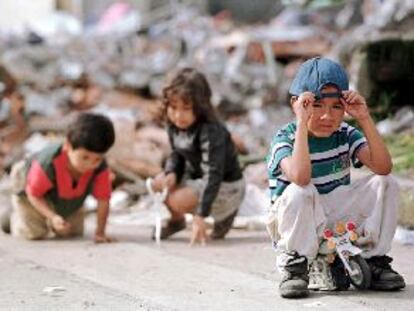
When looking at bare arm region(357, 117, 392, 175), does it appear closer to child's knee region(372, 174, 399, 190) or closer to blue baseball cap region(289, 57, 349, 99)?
child's knee region(372, 174, 399, 190)

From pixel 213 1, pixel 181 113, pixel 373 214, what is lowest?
pixel 373 214

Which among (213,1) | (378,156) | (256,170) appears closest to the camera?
(378,156)

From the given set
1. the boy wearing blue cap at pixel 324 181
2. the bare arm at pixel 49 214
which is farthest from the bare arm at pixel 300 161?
the bare arm at pixel 49 214

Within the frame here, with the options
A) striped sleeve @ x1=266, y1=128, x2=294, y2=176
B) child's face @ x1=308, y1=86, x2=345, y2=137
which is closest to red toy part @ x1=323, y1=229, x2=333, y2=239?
striped sleeve @ x1=266, y1=128, x2=294, y2=176

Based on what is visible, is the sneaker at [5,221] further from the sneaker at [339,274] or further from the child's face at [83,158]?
the sneaker at [339,274]

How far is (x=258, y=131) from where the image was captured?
9.45 meters

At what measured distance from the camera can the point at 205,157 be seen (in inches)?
238

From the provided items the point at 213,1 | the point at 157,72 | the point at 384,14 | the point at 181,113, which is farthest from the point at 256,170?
the point at 213,1

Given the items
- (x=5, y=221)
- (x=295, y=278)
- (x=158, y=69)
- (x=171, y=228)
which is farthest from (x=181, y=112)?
(x=158, y=69)

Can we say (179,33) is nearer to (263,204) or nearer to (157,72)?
(157,72)

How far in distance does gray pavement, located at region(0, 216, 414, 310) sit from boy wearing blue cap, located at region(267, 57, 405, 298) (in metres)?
0.18

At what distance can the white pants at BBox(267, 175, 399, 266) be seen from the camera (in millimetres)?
4016

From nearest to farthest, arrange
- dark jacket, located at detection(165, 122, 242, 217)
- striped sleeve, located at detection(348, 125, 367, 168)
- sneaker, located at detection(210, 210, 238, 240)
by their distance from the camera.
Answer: striped sleeve, located at detection(348, 125, 367, 168) < dark jacket, located at detection(165, 122, 242, 217) < sneaker, located at detection(210, 210, 238, 240)

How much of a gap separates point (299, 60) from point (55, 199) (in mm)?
6172
